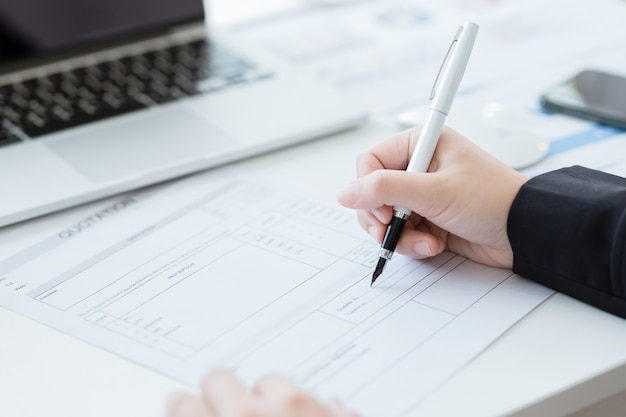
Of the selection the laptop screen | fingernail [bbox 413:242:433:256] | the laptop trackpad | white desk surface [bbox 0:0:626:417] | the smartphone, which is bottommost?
white desk surface [bbox 0:0:626:417]

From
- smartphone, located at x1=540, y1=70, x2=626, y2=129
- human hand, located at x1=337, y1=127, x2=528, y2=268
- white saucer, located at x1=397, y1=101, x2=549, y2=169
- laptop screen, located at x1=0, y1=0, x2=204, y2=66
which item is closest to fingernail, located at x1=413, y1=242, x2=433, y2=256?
human hand, located at x1=337, y1=127, x2=528, y2=268

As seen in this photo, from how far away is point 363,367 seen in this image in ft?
1.86

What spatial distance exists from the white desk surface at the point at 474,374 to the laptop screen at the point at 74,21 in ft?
1.42

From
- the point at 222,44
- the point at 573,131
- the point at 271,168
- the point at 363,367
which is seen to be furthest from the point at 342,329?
the point at 222,44

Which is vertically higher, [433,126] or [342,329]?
[433,126]

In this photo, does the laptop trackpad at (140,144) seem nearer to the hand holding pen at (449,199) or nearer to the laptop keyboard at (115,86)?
the laptop keyboard at (115,86)

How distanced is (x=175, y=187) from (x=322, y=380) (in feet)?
1.09

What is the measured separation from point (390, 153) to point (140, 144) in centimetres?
28

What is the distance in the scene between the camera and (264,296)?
0.64m

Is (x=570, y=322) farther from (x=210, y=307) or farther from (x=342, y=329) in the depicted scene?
(x=210, y=307)

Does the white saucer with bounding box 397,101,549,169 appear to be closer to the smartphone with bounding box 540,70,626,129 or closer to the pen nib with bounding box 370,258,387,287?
the smartphone with bounding box 540,70,626,129

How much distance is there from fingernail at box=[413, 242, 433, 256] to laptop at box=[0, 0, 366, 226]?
0.82 feet

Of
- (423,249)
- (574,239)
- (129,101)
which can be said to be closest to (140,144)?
(129,101)

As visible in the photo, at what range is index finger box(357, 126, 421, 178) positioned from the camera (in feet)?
2.37
